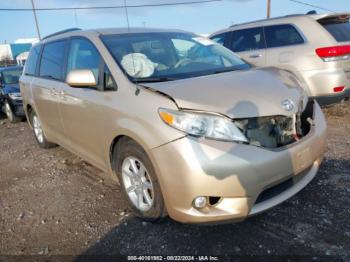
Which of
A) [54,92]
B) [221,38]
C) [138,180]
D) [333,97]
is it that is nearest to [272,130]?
[138,180]

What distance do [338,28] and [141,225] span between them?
A: 5.13m

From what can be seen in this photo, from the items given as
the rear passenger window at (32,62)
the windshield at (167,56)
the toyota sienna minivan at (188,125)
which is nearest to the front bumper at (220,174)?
the toyota sienna minivan at (188,125)

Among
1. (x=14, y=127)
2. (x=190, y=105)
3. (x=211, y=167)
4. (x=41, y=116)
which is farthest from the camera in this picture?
(x=14, y=127)

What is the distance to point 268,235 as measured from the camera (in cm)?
270

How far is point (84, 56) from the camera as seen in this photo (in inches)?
139

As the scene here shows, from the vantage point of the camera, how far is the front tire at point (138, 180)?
2.70 metres

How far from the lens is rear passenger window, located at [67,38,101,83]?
3282mm

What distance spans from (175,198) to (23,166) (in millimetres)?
3482

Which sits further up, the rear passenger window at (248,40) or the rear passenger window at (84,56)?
the rear passenger window at (84,56)

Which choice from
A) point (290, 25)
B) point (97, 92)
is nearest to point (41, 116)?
point (97, 92)

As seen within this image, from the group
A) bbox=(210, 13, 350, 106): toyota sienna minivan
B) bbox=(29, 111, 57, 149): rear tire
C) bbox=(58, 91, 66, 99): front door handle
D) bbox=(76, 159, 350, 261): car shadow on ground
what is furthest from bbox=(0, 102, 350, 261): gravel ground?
bbox=(210, 13, 350, 106): toyota sienna minivan

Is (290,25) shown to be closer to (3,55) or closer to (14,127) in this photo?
(14,127)

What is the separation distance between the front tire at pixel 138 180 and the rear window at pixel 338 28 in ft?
15.1

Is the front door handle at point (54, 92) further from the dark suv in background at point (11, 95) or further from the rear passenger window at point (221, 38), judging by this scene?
the dark suv in background at point (11, 95)
